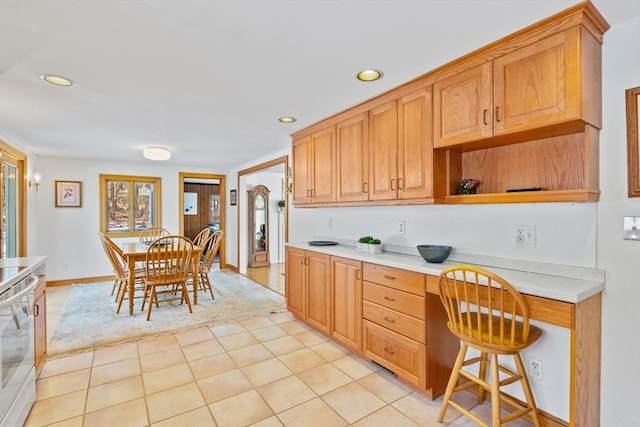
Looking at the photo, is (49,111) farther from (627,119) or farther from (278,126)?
(627,119)

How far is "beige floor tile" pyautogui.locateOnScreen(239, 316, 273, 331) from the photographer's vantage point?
3508mm

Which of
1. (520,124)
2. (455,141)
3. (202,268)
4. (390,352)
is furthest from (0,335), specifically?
(202,268)

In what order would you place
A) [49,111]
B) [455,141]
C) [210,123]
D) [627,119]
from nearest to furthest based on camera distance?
1. [627,119]
2. [455,141]
3. [49,111]
4. [210,123]

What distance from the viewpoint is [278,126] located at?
3.54 m

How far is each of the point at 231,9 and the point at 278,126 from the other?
204 centimetres

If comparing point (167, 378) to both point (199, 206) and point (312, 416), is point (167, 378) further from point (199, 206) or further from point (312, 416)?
point (199, 206)

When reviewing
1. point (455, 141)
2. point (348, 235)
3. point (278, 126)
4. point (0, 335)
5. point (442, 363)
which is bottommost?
point (442, 363)

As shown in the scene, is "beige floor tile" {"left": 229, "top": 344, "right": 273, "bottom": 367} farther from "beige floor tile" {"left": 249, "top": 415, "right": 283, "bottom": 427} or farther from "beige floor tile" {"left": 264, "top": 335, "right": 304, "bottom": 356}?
"beige floor tile" {"left": 249, "top": 415, "right": 283, "bottom": 427}

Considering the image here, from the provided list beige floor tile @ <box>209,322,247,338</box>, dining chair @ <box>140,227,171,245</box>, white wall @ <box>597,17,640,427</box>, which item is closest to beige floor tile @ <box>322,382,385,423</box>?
white wall @ <box>597,17,640,427</box>

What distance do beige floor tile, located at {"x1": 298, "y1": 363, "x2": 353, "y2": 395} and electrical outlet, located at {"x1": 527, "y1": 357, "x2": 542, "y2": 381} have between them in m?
1.18

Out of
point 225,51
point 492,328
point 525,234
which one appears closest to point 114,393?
point 225,51

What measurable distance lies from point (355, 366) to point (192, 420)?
4.10 feet

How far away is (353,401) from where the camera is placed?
214 centimetres

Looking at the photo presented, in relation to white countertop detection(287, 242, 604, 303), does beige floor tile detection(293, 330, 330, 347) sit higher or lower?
lower
